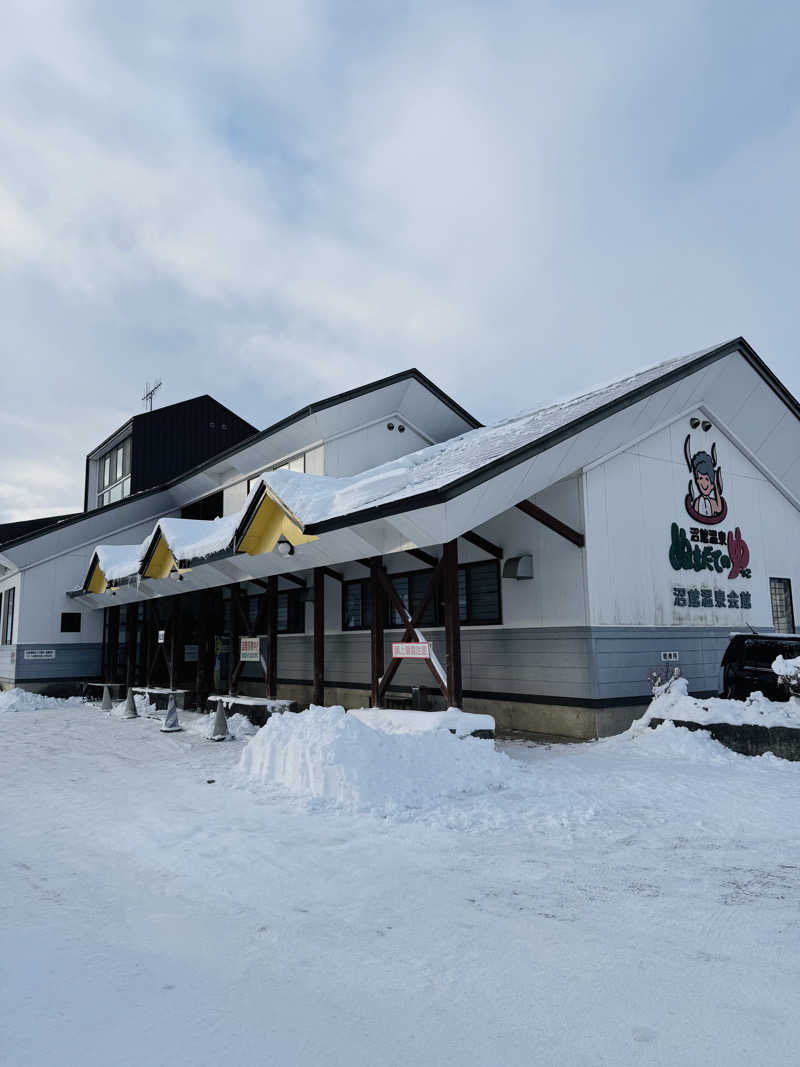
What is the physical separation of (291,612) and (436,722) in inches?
424

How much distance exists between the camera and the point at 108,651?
23531 mm

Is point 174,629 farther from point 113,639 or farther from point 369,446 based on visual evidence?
point 369,446

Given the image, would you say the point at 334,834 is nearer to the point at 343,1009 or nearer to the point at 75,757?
the point at 343,1009

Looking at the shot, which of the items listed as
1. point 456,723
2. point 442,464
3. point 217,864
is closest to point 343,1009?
point 217,864

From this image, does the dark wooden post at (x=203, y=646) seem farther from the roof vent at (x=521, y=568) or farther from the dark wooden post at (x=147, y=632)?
the roof vent at (x=521, y=568)

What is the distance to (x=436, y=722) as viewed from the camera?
394 inches

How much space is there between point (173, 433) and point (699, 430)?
64.7ft

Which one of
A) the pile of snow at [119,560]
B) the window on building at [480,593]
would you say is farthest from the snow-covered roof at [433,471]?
the pile of snow at [119,560]

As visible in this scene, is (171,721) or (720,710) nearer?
(720,710)

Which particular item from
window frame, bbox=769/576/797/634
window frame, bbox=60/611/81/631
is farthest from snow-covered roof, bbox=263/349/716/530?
window frame, bbox=60/611/81/631

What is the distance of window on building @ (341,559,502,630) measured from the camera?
14.1 meters

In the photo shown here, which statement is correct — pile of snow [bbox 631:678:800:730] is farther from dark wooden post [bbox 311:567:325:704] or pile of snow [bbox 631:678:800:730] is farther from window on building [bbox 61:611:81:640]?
window on building [bbox 61:611:81:640]

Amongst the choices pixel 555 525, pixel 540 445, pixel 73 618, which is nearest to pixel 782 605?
pixel 555 525

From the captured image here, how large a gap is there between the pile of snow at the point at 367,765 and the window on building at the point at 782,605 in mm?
10097
